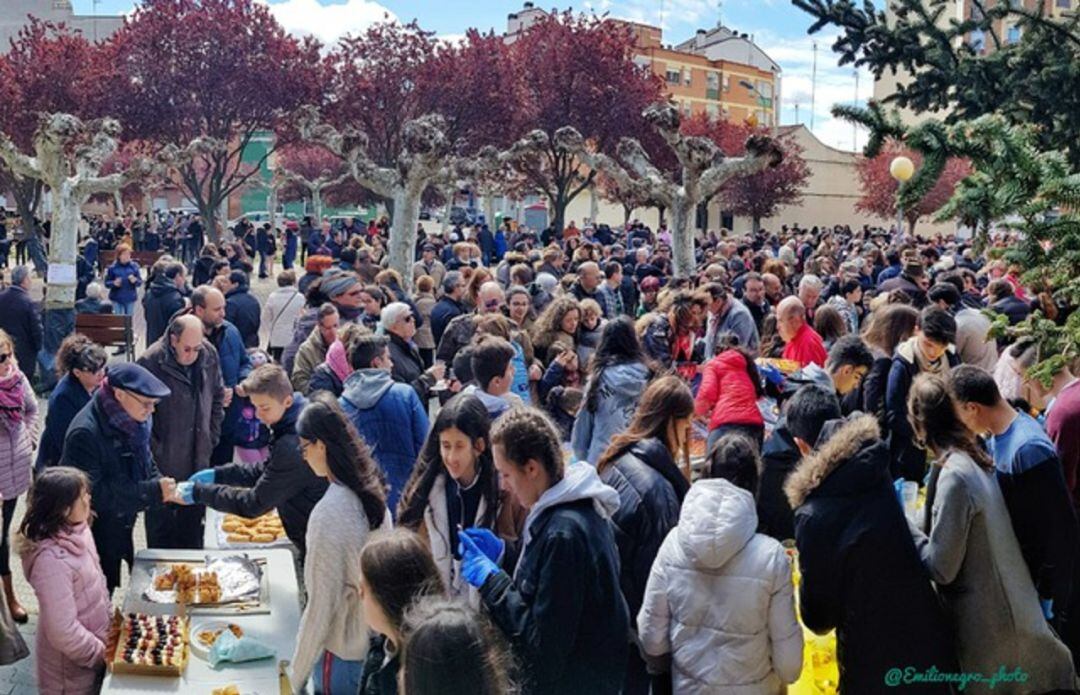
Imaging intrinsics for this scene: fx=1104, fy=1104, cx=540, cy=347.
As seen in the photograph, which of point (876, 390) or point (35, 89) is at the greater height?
point (35, 89)

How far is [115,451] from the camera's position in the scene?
620cm

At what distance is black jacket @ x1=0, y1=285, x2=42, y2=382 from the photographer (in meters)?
12.2

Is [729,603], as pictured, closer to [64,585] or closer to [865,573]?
[865,573]

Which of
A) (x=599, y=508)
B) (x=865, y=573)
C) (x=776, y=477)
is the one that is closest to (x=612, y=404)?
(x=776, y=477)

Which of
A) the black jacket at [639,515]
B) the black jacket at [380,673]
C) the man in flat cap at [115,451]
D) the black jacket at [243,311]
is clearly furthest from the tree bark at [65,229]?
the black jacket at [380,673]

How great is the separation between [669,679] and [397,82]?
3384 centimetres

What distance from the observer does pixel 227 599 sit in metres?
5.61

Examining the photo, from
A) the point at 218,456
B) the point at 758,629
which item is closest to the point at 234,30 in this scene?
the point at 218,456

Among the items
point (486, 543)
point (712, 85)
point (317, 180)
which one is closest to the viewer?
point (486, 543)

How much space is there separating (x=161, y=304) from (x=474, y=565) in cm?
1002

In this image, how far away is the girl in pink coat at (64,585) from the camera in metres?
5.01

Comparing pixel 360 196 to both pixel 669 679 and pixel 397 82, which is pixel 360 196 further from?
pixel 669 679

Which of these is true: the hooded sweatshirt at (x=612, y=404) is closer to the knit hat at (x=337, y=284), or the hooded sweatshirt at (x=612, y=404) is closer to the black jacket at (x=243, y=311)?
the knit hat at (x=337, y=284)

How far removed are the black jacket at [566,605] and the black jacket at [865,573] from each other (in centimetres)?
82
